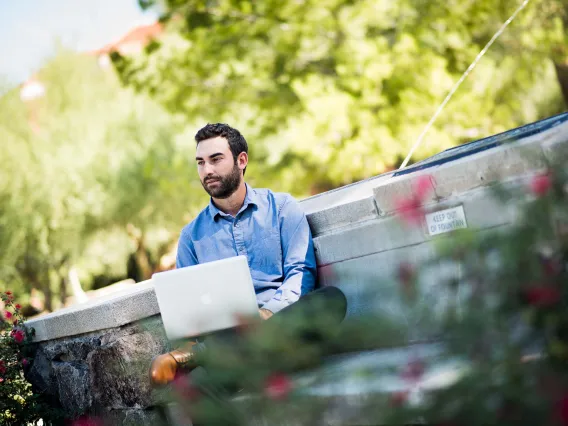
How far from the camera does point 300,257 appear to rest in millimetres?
3469

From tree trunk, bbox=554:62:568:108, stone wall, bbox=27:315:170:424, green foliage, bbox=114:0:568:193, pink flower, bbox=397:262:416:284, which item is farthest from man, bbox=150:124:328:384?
green foliage, bbox=114:0:568:193

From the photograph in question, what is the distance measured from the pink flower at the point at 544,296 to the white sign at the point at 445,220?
1364 mm

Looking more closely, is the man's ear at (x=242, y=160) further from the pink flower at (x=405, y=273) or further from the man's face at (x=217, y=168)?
the pink flower at (x=405, y=273)

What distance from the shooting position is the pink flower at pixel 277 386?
1.48 meters

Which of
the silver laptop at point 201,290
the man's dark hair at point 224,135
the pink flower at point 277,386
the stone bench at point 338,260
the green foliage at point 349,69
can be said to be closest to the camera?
the pink flower at point 277,386

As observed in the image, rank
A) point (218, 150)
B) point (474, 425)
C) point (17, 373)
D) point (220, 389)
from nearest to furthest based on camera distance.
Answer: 1. point (474, 425)
2. point (220, 389)
3. point (218, 150)
4. point (17, 373)

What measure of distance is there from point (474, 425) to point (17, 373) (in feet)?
12.9

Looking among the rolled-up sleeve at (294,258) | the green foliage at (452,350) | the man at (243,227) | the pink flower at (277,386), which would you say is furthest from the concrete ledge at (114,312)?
the pink flower at (277,386)

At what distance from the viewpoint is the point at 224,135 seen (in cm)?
386

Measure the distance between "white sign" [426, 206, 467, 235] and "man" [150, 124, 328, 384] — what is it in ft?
2.44

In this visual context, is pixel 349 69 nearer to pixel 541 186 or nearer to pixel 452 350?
pixel 541 186

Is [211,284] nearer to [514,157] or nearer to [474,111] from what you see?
[514,157]

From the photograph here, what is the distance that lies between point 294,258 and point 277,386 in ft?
6.49

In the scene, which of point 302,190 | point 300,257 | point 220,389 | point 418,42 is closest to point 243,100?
point 302,190
